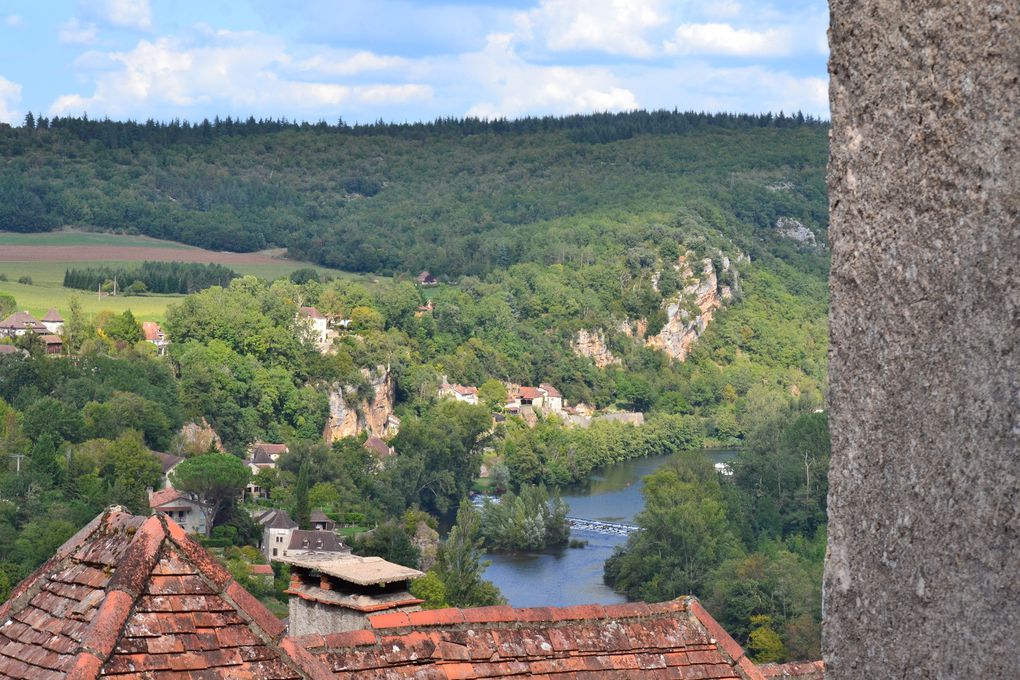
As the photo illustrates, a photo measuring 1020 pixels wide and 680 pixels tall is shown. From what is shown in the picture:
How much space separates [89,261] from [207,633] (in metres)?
149

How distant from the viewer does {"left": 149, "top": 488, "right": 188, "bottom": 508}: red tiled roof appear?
2852 inches

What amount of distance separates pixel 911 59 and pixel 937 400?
Answer: 0.40m

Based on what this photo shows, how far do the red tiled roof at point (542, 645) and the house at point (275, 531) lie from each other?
58978 mm

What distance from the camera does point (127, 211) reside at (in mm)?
183750

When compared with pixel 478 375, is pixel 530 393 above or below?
below

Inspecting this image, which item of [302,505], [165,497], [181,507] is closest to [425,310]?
[302,505]

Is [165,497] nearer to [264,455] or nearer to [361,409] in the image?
[264,455]

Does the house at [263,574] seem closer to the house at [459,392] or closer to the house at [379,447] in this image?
the house at [379,447]

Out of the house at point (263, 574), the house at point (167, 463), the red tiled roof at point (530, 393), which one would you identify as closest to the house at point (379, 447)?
the house at point (167, 463)

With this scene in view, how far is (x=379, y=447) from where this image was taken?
98812 mm

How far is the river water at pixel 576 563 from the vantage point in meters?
57.1

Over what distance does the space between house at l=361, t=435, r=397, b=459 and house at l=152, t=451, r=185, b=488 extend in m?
12.5

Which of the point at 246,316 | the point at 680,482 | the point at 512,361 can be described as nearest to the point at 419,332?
the point at 512,361

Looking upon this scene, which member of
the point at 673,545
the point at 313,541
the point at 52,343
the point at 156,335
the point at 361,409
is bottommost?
the point at 361,409
